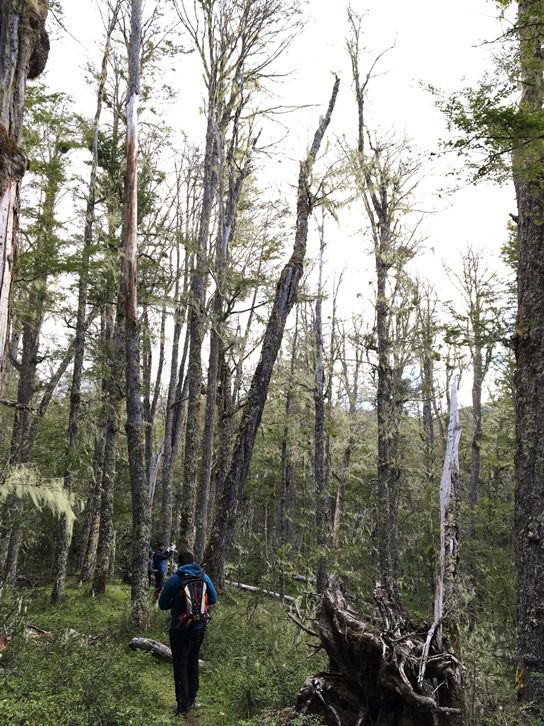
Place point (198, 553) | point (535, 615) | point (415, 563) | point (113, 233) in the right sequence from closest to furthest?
point (535, 615) < point (198, 553) < point (113, 233) < point (415, 563)

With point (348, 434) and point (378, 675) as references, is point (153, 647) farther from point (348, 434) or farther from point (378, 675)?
point (348, 434)

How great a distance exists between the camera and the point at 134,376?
363 inches

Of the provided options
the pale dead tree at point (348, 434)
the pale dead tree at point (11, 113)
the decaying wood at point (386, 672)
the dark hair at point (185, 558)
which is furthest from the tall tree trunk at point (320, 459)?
the pale dead tree at point (11, 113)

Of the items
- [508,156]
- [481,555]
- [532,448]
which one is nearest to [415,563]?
[481,555]

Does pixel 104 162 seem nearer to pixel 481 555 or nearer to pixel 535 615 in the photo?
pixel 535 615

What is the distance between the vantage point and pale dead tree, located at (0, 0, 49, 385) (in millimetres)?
3699

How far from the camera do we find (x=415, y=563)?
20.9 metres

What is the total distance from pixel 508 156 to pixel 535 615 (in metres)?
4.60

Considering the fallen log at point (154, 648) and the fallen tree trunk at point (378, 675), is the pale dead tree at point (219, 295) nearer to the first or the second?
the fallen log at point (154, 648)

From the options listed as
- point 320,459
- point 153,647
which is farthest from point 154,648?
point 320,459

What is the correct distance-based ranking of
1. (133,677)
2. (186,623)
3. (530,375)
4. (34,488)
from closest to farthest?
(34,488), (186,623), (530,375), (133,677)

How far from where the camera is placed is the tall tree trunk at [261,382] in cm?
717

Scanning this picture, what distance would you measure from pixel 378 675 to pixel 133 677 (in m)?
3.38

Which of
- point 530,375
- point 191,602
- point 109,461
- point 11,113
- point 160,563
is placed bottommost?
point 160,563
